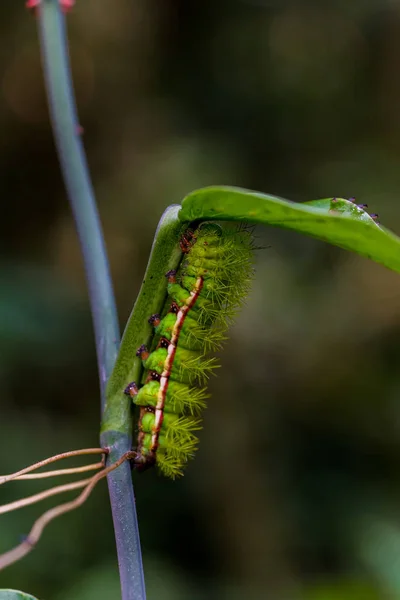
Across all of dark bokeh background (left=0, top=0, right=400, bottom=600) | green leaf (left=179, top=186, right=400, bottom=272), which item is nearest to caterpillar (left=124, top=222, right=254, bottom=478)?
green leaf (left=179, top=186, right=400, bottom=272)

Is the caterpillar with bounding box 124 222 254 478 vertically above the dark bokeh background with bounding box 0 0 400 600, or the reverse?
the dark bokeh background with bounding box 0 0 400 600

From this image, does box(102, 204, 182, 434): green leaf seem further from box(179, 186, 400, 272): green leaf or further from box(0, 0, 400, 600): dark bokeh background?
box(0, 0, 400, 600): dark bokeh background

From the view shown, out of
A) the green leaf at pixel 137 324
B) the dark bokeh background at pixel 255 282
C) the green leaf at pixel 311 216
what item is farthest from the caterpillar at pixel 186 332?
the dark bokeh background at pixel 255 282

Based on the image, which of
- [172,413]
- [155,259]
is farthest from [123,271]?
[155,259]

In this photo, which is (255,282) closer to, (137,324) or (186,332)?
(186,332)

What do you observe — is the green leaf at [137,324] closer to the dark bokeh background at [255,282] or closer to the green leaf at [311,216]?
the green leaf at [311,216]

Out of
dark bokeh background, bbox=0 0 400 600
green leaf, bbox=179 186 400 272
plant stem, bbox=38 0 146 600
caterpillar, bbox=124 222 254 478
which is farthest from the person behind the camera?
dark bokeh background, bbox=0 0 400 600

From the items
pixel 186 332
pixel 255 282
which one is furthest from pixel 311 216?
pixel 255 282
